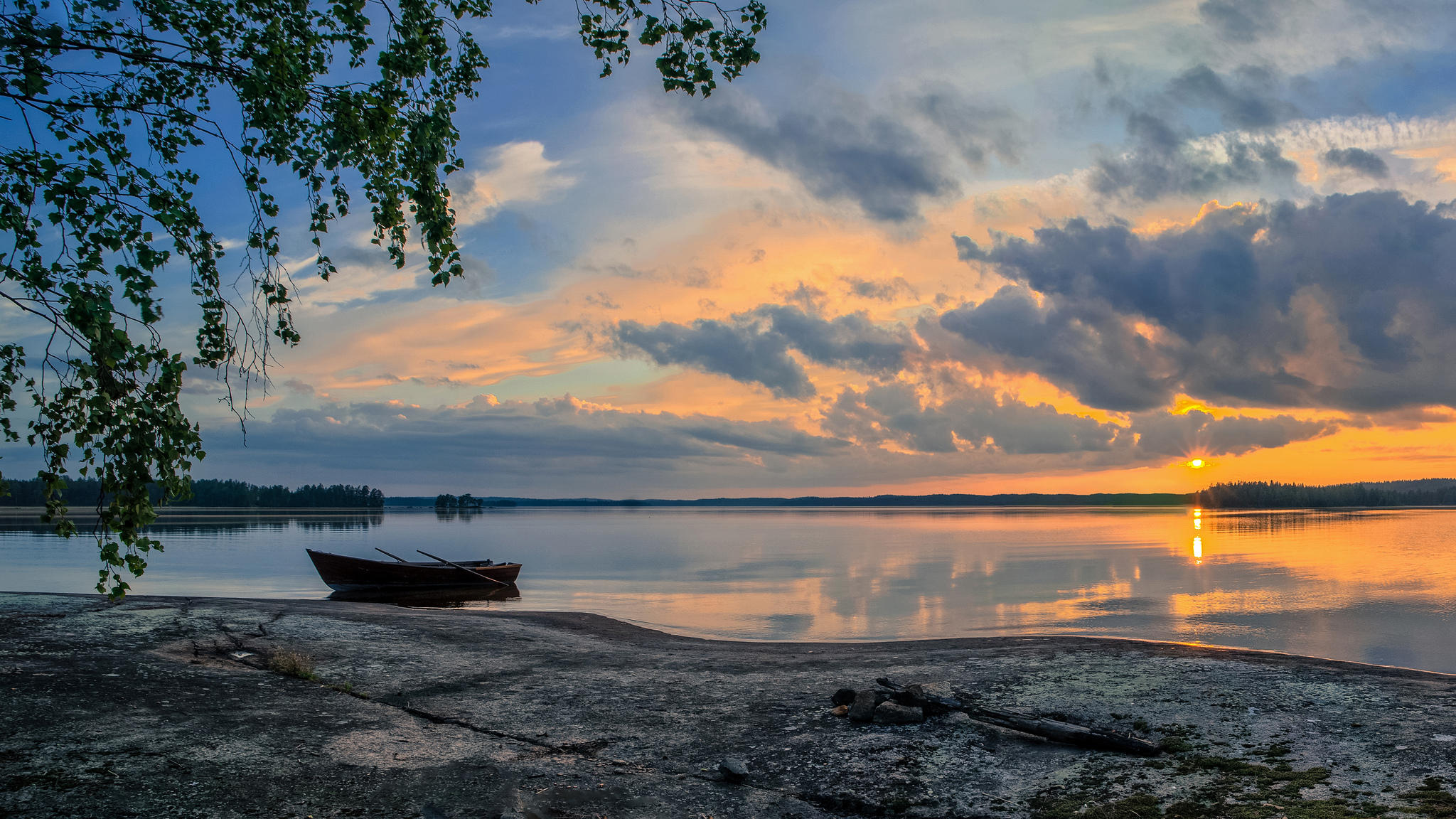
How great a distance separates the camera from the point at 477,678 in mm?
12805

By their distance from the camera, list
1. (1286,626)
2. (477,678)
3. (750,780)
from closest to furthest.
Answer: (750,780)
(477,678)
(1286,626)

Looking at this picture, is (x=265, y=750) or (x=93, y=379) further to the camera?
(x=265, y=750)

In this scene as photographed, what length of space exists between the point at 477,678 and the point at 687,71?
1002cm

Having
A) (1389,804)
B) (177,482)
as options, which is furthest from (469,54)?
(1389,804)

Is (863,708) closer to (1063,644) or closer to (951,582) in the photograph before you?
(1063,644)

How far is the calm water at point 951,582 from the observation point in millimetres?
24703

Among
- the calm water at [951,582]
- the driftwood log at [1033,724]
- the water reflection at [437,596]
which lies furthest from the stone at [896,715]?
the water reflection at [437,596]

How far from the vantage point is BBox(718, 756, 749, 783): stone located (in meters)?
8.11

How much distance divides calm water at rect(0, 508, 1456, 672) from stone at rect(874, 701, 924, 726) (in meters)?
14.0

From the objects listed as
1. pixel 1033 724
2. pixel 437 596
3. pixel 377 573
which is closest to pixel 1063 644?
pixel 1033 724

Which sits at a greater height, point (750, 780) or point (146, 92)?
point (146, 92)

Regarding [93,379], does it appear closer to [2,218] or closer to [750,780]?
[2,218]

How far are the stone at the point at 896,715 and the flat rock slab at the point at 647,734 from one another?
9 centimetres

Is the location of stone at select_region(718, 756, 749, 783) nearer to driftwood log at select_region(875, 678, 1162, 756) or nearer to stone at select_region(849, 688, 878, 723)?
stone at select_region(849, 688, 878, 723)
